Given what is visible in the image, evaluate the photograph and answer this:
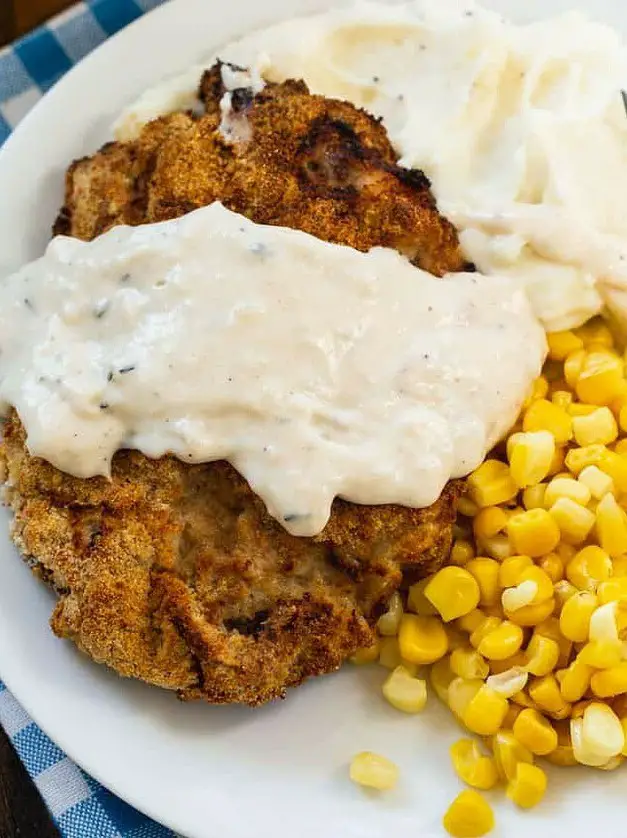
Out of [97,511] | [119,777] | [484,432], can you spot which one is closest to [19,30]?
[97,511]

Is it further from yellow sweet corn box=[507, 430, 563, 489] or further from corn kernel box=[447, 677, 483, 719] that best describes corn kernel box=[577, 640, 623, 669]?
yellow sweet corn box=[507, 430, 563, 489]

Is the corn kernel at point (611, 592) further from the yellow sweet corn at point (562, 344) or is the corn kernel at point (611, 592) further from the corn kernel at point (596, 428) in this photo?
the yellow sweet corn at point (562, 344)

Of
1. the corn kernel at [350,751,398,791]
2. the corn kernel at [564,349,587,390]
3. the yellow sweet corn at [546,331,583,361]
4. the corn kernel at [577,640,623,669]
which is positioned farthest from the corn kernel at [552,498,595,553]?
the corn kernel at [350,751,398,791]

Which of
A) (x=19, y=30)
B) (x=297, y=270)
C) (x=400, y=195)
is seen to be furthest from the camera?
(x=19, y=30)

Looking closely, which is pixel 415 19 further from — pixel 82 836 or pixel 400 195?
pixel 82 836

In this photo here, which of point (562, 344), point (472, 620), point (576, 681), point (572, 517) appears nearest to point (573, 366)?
point (562, 344)

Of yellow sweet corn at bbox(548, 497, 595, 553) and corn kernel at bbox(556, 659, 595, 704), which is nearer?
corn kernel at bbox(556, 659, 595, 704)

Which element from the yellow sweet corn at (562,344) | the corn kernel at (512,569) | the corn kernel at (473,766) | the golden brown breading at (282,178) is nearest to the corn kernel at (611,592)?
the corn kernel at (512,569)
